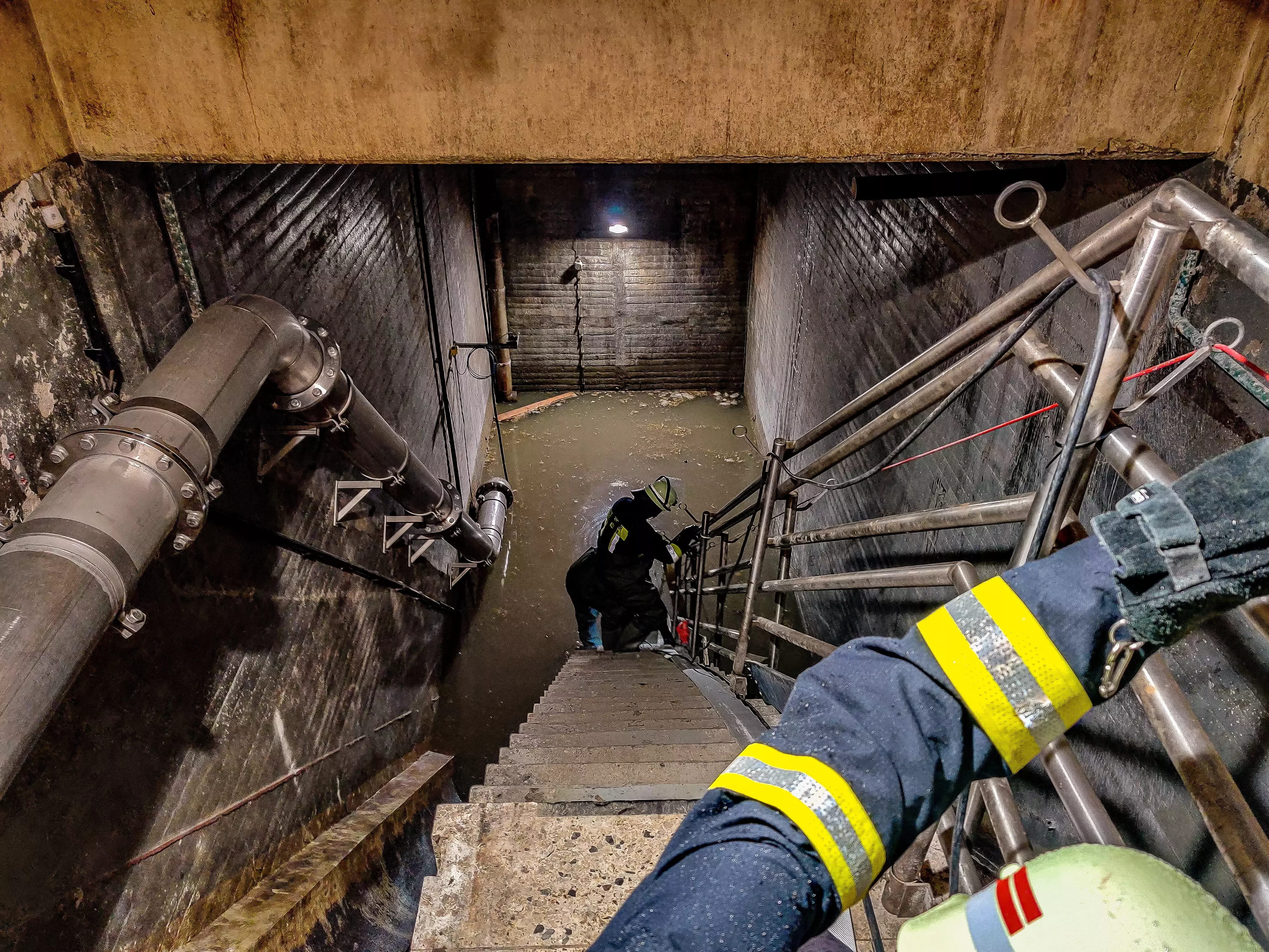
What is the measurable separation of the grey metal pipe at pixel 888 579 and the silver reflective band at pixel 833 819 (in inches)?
35.7

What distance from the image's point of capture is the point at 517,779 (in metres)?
2.96

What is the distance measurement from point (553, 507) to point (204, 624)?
6.37m

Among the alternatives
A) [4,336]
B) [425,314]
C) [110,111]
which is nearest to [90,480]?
[4,336]

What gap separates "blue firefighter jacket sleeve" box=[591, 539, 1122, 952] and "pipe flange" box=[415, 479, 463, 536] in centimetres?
419

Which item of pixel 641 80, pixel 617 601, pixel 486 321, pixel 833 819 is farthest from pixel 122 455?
pixel 486 321

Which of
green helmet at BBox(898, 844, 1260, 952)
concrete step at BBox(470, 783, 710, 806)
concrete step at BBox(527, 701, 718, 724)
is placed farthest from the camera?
concrete step at BBox(527, 701, 718, 724)

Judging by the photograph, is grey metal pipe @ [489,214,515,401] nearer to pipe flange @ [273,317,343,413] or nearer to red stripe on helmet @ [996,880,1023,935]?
pipe flange @ [273,317,343,413]

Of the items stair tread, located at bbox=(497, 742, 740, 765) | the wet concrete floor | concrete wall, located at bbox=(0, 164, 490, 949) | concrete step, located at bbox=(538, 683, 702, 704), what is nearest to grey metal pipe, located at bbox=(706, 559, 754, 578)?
concrete step, located at bbox=(538, 683, 702, 704)

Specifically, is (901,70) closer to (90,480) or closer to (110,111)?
(110,111)

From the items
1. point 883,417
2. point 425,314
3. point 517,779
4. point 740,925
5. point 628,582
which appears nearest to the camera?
point 740,925

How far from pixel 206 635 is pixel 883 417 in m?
2.66

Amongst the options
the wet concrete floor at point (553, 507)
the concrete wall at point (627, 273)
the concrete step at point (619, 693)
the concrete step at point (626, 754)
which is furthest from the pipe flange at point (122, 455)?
the concrete wall at point (627, 273)

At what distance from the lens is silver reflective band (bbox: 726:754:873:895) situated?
2.91 feet

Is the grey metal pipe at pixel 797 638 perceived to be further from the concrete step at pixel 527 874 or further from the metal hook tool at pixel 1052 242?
the metal hook tool at pixel 1052 242
